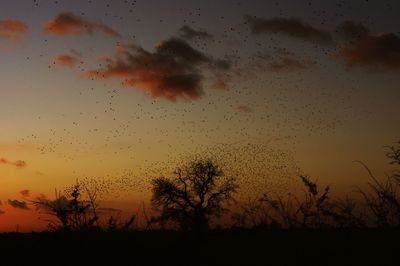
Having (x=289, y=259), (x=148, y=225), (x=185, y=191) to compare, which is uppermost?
(x=185, y=191)

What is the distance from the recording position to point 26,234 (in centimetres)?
1134

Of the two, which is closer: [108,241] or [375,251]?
[375,251]

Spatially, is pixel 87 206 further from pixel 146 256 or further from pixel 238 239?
pixel 238 239

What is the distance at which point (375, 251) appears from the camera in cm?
718

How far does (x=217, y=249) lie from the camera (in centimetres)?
814

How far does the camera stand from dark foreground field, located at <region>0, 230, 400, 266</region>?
7164 millimetres

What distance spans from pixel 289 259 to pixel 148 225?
109 inches

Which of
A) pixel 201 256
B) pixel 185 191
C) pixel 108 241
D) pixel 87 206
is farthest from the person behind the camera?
pixel 185 191

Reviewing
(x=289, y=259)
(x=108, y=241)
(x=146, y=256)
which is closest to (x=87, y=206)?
(x=108, y=241)

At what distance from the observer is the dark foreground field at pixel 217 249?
7.16 m

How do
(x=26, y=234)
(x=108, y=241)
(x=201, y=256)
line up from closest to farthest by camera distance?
(x=201, y=256), (x=108, y=241), (x=26, y=234)

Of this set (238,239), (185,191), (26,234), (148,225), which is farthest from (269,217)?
(185,191)

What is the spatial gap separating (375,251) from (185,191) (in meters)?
56.9

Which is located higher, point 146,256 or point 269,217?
point 269,217
